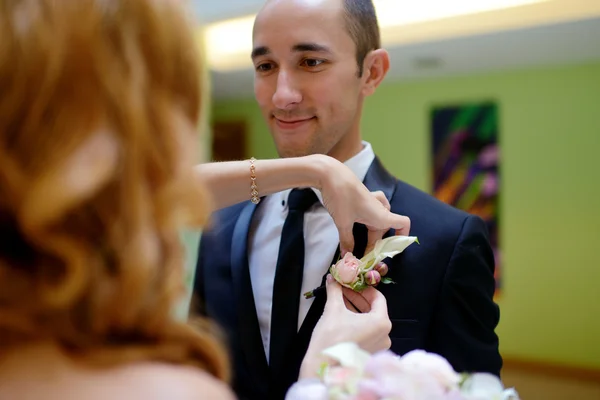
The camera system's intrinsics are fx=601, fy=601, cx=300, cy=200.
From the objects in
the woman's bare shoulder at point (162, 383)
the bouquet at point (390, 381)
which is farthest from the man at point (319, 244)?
the woman's bare shoulder at point (162, 383)

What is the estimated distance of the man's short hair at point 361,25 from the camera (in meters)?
1.27

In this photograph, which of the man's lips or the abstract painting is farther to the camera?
the abstract painting

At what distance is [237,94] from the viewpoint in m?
6.31

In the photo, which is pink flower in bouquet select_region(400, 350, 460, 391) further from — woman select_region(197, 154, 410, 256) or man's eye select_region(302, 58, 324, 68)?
man's eye select_region(302, 58, 324, 68)

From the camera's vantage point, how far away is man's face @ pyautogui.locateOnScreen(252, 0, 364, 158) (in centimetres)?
123

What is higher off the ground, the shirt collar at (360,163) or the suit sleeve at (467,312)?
the shirt collar at (360,163)

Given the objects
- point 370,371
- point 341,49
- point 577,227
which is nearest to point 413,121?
point 577,227

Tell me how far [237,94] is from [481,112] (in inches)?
99.7

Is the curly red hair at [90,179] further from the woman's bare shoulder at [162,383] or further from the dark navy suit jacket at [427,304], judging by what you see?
the dark navy suit jacket at [427,304]

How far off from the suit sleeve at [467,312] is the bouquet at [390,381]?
32 cm

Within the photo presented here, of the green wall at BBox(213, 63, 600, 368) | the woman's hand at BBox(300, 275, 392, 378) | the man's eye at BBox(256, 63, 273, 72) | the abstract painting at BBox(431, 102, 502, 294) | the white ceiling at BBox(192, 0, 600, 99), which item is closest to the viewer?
the woman's hand at BBox(300, 275, 392, 378)

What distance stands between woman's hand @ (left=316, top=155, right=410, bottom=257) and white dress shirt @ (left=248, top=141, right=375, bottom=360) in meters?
0.14

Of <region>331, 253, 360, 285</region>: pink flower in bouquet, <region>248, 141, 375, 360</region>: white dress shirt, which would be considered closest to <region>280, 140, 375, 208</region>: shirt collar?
<region>248, 141, 375, 360</region>: white dress shirt

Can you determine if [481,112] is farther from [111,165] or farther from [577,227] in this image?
[111,165]
